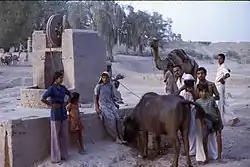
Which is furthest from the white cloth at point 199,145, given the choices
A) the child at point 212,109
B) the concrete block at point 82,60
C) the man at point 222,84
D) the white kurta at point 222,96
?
the concrete block at point 82,60

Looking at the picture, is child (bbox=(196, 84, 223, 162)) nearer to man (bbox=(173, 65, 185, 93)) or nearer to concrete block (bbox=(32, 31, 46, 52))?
man (bbox=(173, 65, 185, 93))

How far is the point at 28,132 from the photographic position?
7.29m

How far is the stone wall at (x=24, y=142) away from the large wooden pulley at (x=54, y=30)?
3.60 m

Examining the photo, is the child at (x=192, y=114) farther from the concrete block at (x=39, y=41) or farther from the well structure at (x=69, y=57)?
the concrete block at (x=39, y=41)

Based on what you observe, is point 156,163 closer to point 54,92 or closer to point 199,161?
point 199,161

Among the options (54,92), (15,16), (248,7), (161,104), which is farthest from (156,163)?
(15,16)

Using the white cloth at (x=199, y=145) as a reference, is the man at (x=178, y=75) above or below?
above

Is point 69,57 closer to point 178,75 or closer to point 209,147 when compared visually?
point 178,75

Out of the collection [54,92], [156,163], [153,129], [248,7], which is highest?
[248,7]

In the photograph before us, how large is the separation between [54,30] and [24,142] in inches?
161

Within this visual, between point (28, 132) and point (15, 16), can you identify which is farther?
point (15, 16)

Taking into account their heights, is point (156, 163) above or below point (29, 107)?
below

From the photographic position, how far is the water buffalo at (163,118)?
7055 mm

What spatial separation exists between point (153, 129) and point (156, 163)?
0.61 metres
